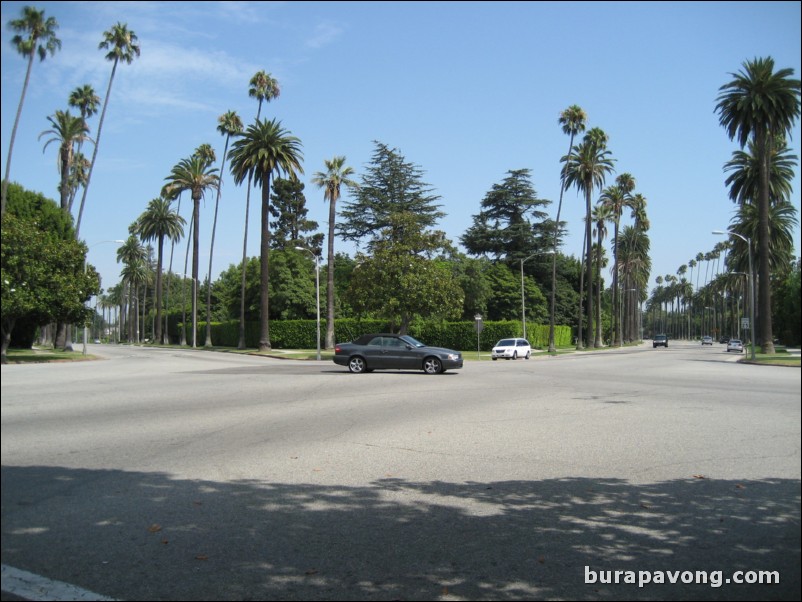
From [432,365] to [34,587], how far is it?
2195 cm

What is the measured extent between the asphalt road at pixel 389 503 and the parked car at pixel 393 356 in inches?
536

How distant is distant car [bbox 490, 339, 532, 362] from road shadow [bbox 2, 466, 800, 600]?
40262mm

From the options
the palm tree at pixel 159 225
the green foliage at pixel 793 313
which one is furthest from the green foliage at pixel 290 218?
the green foliage at pixel 793 313

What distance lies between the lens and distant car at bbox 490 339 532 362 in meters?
46.6

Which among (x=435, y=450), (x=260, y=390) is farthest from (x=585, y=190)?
(x=435, y=450)

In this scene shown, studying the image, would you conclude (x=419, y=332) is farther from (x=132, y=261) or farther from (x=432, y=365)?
(x=132, y=261)

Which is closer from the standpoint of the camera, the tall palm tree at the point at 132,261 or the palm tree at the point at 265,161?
the palm tree at the point at 265,161

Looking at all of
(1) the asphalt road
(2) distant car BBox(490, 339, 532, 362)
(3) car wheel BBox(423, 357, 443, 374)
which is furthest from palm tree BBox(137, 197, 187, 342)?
(1) the asphalt road

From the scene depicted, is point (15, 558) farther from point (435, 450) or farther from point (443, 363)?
point (443, 363)

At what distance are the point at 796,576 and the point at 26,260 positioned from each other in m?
5.82

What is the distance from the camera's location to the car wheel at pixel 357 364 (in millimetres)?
24984

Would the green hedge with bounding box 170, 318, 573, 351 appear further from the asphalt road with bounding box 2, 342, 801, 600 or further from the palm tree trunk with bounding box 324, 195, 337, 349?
the asphalt road with bounding box 2, 342, 801, 600

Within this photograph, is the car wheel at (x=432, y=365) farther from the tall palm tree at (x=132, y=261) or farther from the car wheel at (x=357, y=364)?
the tall palm tree at (x=132, y=261)

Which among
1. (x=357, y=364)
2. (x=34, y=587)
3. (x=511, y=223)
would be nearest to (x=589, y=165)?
(x=511, y=223)
